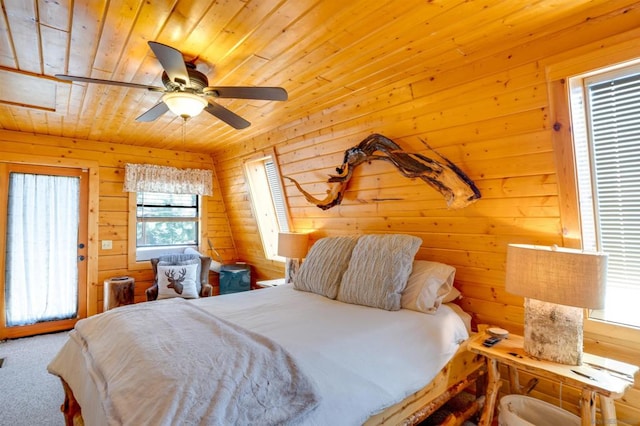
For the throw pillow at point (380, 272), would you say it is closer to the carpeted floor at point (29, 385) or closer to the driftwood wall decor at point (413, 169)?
the driftwood wall decor at point (413, 169)

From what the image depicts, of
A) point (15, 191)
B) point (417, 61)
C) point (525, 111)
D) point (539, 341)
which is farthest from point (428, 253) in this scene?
point (15, 191)

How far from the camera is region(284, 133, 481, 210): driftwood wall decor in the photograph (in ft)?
6.96

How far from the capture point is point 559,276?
5.08 ft

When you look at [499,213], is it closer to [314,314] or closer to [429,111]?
[429,111]

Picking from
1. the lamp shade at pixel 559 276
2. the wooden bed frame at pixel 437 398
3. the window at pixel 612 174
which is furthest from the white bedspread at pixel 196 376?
the window at pixel 612 174

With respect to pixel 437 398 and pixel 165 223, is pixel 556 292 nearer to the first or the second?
pixel 437 398

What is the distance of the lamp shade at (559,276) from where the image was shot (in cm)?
148

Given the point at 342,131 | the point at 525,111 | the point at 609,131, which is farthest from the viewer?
the point at 342,131

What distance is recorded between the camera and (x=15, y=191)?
145 inches

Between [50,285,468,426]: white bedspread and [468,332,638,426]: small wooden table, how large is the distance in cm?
25

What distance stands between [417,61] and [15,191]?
4.50m

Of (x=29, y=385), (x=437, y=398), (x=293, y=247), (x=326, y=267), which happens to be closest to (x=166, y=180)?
(x=293, y=247)

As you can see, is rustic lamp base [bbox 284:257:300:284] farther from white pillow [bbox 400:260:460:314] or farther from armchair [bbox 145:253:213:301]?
white pillow [bbox 400:260:460:314]

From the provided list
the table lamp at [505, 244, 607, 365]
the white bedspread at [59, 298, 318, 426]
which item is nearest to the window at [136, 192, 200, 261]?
the white bedspread at [59, 298, 318, 426]
